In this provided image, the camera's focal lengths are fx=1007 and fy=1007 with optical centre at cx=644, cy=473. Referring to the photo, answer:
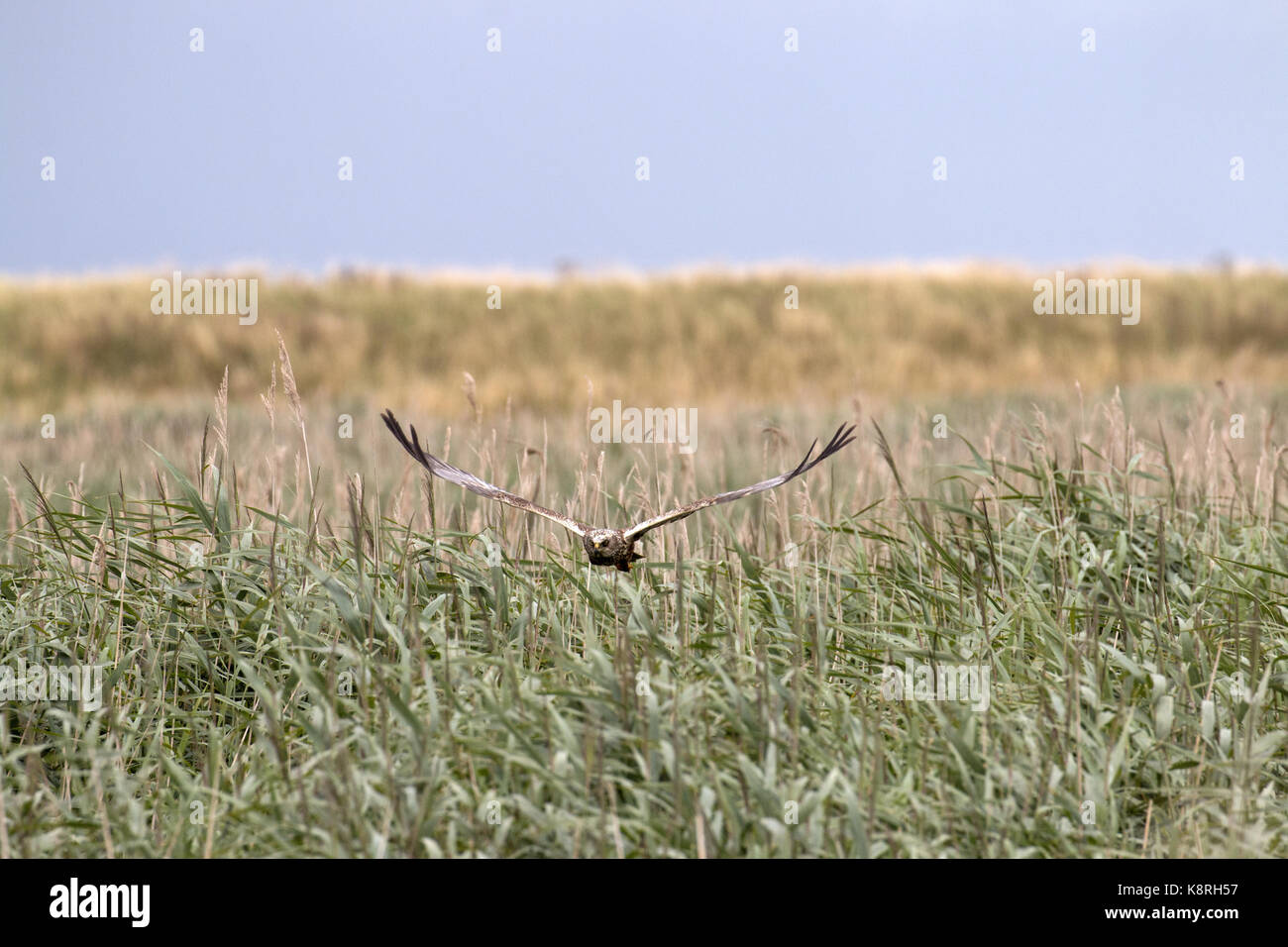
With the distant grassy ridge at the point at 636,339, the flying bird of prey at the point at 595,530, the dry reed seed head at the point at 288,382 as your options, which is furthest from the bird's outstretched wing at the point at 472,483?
the distant grassy ridge at the point at 636,339

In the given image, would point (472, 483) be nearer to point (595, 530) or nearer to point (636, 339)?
point (595, 530)

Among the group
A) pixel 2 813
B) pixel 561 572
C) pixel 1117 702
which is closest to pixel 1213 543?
pixel 1117 702

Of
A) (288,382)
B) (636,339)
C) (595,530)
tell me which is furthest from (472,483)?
(636,339)

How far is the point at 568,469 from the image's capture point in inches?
287

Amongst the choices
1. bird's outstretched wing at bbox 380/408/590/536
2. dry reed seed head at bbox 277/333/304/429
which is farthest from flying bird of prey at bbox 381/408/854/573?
dry reed seed head at bbox 277/333/304/429

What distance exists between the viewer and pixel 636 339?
19.8m

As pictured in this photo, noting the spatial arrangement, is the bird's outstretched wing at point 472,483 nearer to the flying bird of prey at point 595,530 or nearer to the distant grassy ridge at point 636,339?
the flying bird of prey at point 595,530

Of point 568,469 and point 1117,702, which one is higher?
point 568,469
